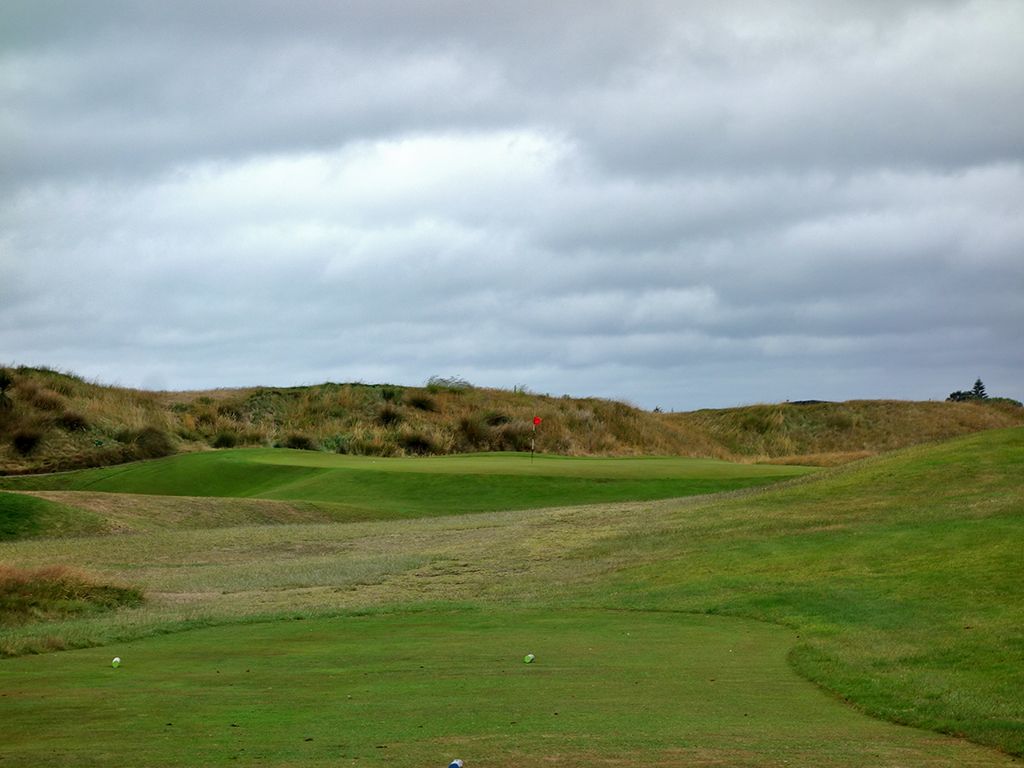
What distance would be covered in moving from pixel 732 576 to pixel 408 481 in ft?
65.4

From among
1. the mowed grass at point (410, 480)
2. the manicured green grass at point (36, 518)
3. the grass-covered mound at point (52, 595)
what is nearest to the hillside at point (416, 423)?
the mowed grass at point (410, 480)

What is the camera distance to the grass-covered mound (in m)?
17.7

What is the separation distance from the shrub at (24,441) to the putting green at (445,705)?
31487mm

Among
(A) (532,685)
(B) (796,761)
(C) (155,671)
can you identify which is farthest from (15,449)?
(B) (796,761)

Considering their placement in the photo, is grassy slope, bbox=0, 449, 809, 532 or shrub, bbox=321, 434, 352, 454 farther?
shrub, bbox=321, 434, 352, 454

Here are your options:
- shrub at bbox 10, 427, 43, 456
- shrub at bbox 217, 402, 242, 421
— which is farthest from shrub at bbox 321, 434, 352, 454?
shrub at bbox 10, 427, 43, 456

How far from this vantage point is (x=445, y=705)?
9.55 metres

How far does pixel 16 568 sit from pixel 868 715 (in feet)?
46.2

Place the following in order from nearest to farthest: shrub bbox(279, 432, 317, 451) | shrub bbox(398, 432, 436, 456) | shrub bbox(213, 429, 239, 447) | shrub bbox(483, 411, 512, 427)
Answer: shrub bbox(213, 429, 239, 447), shrub bbox(279, 432, 317, 451), shrub bbox(398, 432, 436, 456), shrub bbox(483, 411, 512, 427)

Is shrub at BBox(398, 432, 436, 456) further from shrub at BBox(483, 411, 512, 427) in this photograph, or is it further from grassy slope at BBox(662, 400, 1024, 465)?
grassy slope at BBox(662, 400, 1024, 465)

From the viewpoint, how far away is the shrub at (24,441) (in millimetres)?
43250

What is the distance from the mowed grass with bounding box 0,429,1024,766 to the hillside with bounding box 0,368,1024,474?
16.0 m

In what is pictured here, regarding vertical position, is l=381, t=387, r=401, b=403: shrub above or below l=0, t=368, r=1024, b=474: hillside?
above

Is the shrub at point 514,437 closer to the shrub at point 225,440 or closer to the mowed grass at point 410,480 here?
the mowed grass at point 410,480
